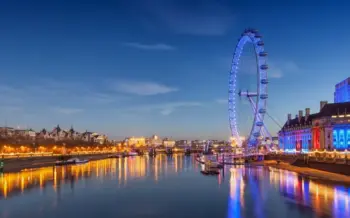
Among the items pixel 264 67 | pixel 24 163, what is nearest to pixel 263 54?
pixel 264 67

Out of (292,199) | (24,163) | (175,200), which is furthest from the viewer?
(24,163)

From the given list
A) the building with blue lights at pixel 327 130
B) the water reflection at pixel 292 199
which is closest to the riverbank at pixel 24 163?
the water reflection at pixel 292 199

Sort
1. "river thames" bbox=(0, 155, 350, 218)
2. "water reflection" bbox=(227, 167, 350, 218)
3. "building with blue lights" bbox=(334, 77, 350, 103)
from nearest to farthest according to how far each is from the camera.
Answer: "water reflection" bbox=(227, 167, 350, 218) → "river thames" bbox=(0, 155, 350, 218) → "building with blue lights" bbox=(334, 77, 350, 103)

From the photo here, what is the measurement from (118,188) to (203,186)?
9.48 meters

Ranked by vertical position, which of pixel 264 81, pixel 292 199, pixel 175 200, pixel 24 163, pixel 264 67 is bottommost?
pixel 175 200

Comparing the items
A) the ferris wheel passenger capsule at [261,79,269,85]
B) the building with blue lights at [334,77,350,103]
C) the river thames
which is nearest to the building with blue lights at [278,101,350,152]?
the building with blue lights at [334,77,350,103]

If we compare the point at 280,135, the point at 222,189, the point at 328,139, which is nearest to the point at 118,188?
the point at 222,189

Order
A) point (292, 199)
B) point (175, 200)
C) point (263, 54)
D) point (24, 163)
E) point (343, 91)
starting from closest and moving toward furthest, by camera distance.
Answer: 1. point (292, 199)
2. point (175, 200)
3. point (263, 54)
4. point (24, 163)
5. point (343, 91)

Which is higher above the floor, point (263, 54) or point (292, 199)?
point (263, 54)

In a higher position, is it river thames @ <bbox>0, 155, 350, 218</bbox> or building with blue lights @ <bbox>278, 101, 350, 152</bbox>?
building with blue lights @ <bbox>278, 101, 350, 152</bbox>

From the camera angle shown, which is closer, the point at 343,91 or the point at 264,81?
the point at 264,81

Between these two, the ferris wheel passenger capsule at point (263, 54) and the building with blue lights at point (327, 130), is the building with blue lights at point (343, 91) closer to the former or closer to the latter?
the building with blue lights at point (327, 130)

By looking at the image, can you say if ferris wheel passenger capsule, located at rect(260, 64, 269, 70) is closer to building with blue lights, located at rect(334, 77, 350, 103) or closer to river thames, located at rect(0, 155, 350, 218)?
river thames, located at rect(0, 155, 350, 218)

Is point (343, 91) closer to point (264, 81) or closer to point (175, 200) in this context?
point (264, 81)
